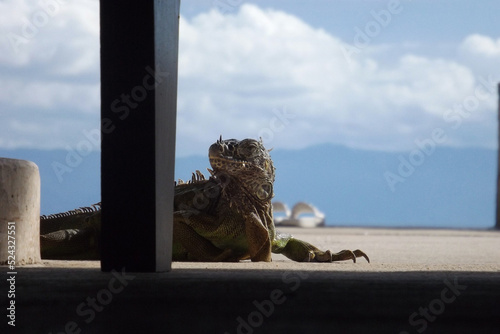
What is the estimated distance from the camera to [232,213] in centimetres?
727

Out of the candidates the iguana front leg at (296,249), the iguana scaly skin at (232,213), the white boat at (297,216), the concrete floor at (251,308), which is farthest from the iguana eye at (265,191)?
the white boat at (297,216)

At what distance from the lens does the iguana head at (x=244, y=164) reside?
719cm

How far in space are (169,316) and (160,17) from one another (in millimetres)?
1693

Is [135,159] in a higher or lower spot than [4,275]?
higher

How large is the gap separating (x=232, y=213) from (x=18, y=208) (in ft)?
6.98

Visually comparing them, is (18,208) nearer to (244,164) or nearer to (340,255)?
(244,164)

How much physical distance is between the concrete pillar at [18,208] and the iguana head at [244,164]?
1817mm

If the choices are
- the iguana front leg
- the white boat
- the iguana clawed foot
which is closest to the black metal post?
the iguana clawed foot

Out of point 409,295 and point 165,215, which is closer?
point 409,295

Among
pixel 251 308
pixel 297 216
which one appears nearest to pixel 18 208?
pixel 251 308

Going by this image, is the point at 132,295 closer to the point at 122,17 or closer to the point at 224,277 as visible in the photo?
the point at 224,277

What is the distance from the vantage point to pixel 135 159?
482cm

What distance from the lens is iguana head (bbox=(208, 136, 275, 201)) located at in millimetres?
7191

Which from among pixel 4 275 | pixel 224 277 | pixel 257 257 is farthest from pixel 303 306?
pixel 257 257
